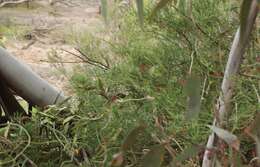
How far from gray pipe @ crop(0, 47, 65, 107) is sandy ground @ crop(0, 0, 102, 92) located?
2116 mm

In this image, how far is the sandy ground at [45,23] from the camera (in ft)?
11.9

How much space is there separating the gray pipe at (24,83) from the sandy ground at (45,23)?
2.12 meters

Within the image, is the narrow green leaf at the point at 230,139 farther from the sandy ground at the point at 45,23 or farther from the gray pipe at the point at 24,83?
the sandy ground at the point at 45,23

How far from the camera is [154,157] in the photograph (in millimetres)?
546

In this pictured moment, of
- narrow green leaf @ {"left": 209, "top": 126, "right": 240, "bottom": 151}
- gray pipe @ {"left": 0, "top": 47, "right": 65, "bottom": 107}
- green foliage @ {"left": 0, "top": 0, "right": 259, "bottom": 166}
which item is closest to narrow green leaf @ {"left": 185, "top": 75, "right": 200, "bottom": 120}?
A: narrow green leaf @ {"left": 209, "top": 126, "right": 240, "bottom": 151}

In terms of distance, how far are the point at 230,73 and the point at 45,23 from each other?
155 inches

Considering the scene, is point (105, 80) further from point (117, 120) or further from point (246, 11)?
point (246, 11)

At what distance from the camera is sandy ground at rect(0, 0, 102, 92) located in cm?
362

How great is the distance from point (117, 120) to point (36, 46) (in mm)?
3108

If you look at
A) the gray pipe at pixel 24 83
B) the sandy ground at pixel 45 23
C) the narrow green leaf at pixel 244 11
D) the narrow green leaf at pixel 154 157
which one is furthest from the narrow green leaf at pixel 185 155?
the sandy ground at pixel 45 23

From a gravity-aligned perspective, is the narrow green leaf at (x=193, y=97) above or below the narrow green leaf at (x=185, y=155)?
above

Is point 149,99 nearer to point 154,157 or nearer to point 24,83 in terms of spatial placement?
point 154,157

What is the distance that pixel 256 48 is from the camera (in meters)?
0.91

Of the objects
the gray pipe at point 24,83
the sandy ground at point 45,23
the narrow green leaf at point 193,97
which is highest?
the narrow green leaf at point 193,97
